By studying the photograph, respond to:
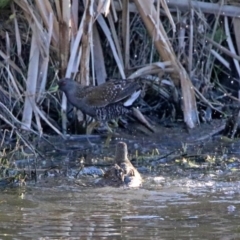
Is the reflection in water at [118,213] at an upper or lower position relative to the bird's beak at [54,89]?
lower

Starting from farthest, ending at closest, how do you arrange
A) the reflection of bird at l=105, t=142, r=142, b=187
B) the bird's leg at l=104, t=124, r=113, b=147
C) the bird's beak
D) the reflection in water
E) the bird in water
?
the bird in water
the bird's beak
the bird's leg at l=104, t=124, r=113, b=147
the reflection of bird at l=105, t=142, r=142, b=187
the reflection in water

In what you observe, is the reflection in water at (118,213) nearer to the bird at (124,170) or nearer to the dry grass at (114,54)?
the bird at (124,170)

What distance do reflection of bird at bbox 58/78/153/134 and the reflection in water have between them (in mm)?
2546

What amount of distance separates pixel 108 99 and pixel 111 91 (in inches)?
4.6


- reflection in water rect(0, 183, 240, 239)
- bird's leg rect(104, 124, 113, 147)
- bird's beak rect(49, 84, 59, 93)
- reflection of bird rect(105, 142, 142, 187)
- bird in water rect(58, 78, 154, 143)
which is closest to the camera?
reflection in water rect(0, 183, 240, 239)

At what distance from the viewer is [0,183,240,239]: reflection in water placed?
4.64m

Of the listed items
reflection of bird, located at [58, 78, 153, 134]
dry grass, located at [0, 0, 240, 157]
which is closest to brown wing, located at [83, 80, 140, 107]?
reflection of bird, located at [58, 78, 153, 134]

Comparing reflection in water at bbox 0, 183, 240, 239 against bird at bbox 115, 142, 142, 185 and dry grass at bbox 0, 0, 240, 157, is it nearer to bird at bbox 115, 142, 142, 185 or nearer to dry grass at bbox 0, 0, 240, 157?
bird at bbox 115, 142, 142, 185

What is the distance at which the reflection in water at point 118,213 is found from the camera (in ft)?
15.2

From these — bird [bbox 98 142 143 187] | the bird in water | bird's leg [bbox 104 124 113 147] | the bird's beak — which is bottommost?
bird [bbox 98 142 143 187]

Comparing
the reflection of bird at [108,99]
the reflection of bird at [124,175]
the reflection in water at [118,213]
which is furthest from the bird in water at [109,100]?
the reflection in water at [118,213]

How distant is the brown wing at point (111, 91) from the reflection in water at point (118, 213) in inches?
102

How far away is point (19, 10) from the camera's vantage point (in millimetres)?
8539

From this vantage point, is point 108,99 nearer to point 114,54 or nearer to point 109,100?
point 109,100
